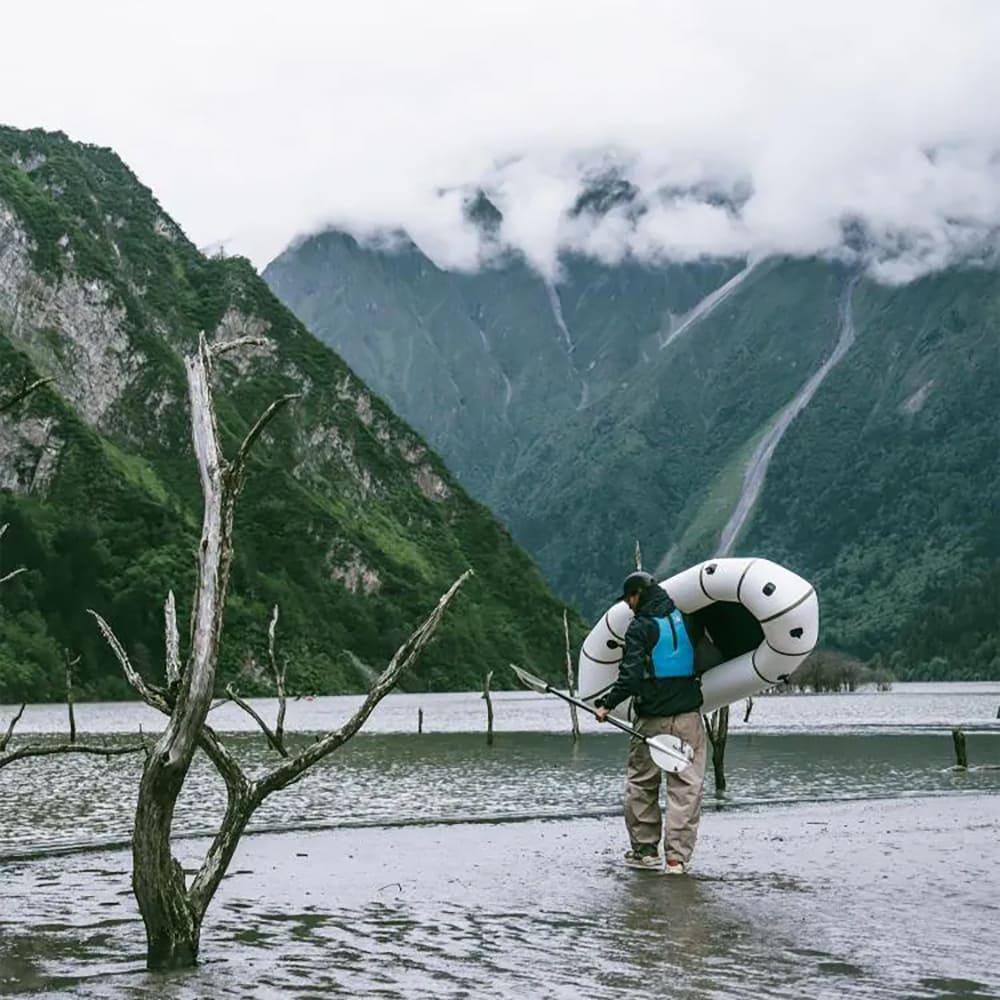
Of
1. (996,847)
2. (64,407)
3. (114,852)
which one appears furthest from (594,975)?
(64,407)

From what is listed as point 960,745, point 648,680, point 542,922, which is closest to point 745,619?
point 648,680

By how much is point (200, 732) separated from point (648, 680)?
635 centimetres

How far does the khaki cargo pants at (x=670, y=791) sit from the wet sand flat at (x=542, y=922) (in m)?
0.46

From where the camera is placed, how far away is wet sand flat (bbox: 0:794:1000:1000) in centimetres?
1015

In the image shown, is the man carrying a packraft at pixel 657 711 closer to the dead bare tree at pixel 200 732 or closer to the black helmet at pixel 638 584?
the black helmet at pixel 638 584

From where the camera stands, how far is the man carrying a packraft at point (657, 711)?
609 inches

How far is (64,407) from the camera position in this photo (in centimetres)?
18925

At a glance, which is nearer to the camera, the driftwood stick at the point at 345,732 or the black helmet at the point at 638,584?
the driftwood stick at the point at 345,732

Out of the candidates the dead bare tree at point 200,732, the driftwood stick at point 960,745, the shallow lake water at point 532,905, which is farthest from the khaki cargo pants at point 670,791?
the driftwood stick at point 960,745

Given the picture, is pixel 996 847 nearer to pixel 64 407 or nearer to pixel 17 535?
pixel 17 535

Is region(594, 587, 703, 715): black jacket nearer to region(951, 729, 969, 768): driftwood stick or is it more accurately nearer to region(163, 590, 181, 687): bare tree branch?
region(163, 590, 181, 687): bare tree branch

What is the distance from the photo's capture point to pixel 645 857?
52.4ft

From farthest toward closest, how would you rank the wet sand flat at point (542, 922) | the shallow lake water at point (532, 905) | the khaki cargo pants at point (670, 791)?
1. the khaki cargo pants at point (670, 791)
2. the shallow lake water at point (532, 905)
3. the wet sand flat at point (542, 922)

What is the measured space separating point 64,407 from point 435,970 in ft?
612
